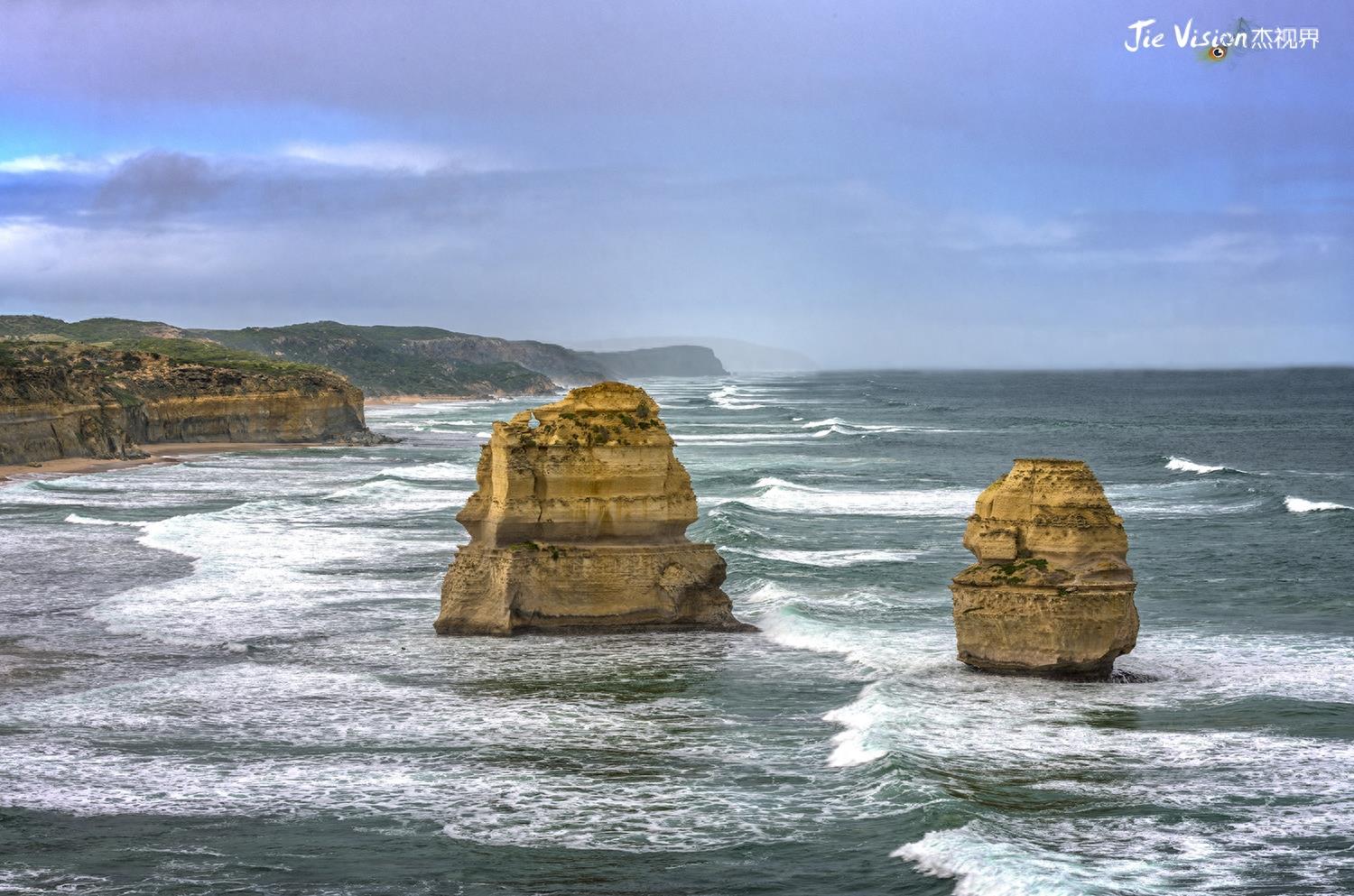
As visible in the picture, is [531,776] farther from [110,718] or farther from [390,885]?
[110,718]

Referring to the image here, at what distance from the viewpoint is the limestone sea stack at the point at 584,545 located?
82.1 ft

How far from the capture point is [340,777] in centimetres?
1730

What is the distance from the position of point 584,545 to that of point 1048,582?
25.2 feet

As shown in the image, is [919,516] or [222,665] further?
[919,516]

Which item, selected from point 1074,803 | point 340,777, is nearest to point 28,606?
point 340,777

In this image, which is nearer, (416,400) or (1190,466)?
(1190,466)

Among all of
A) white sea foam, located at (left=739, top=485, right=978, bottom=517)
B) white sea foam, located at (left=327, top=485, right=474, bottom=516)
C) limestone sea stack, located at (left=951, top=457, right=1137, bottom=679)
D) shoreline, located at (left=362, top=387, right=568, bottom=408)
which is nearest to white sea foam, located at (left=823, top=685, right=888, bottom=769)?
limestone sea stack, located at (left=951, top=457, right=1137, bottom=679)

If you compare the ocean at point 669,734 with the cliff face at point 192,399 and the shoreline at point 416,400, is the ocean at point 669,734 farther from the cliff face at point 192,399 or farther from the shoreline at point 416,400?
the shoreline at point 416,400

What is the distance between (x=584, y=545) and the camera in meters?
25.2

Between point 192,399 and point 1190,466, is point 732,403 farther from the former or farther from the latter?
point 1190,466

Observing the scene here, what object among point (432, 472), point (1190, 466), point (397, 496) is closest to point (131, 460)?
point (432, 472)

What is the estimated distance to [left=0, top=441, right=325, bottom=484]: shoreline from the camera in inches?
2447

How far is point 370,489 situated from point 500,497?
92.2 feet

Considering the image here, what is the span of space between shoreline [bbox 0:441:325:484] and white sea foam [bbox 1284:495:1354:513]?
42850mm
